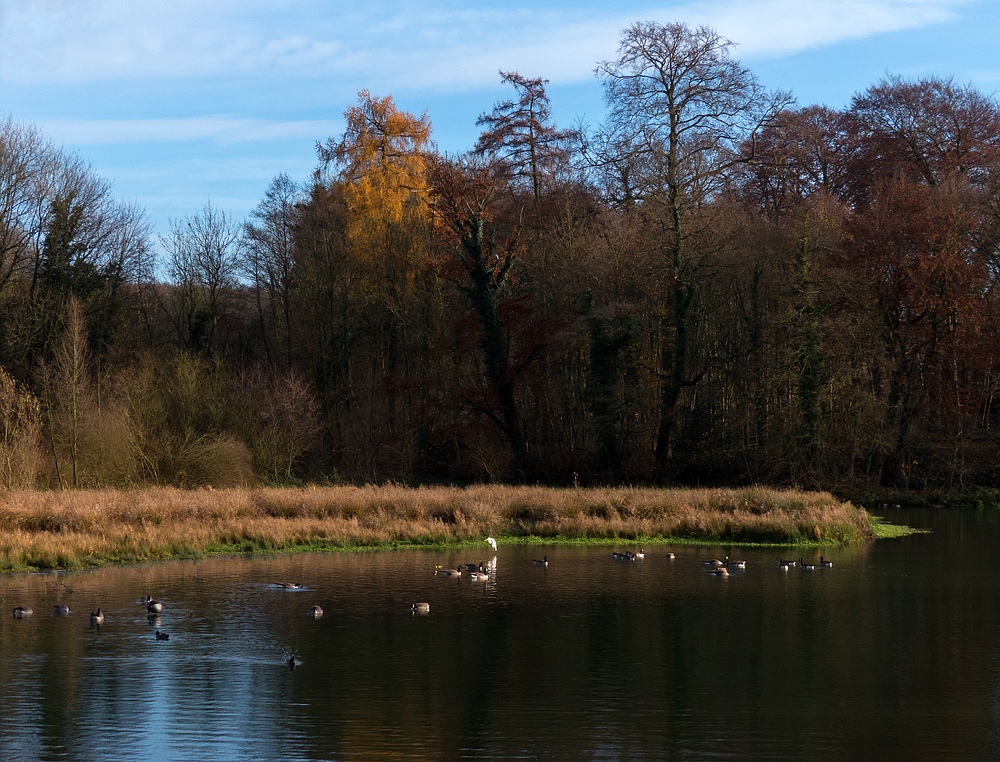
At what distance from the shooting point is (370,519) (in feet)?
91.8

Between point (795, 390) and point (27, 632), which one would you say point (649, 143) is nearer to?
point (795, 390)

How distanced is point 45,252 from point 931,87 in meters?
36.9

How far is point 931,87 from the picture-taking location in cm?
4625

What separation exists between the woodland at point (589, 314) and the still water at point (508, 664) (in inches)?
700

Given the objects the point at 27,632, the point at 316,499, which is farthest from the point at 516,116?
the point at 27,632

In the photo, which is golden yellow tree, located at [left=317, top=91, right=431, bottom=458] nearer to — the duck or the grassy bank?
the grassy bank

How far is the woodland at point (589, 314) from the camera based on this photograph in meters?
40.2

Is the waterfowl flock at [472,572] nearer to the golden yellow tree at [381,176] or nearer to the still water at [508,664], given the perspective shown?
the still water at [508,664]

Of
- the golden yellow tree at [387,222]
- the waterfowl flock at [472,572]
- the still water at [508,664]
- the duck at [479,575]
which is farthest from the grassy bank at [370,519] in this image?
the golden yellow tree at [387,222]

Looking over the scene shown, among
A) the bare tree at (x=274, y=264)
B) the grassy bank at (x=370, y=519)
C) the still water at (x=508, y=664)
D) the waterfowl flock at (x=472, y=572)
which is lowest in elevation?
the still water at (x=508, y=664)

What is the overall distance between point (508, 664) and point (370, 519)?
13397 millimetres

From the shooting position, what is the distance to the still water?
11.7m

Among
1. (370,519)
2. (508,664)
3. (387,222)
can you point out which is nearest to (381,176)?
(387,222)

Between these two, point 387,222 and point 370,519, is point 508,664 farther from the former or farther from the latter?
point 387,222
